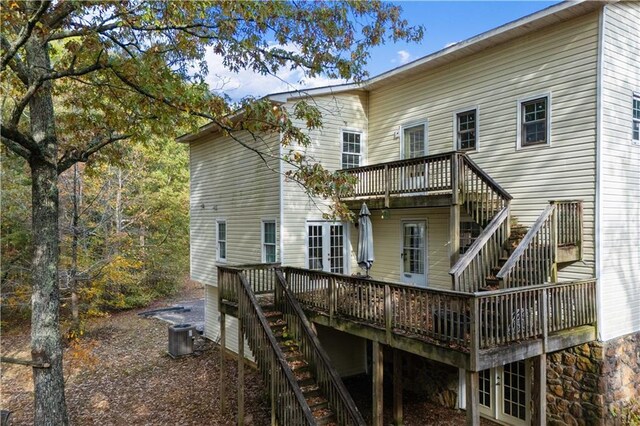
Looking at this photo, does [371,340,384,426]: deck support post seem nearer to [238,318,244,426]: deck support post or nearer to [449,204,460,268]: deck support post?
[449,204,460,268]: deck support post

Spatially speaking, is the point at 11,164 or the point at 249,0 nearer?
the point at 249,0

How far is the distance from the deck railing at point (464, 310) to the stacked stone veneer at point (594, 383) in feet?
2.60

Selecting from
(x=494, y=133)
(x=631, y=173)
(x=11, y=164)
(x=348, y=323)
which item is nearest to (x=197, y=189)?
(x=11, y=164)

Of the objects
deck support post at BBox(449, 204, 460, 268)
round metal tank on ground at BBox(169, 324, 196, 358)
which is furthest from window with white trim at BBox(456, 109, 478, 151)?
round metal tank on ground at BBox(169, 324, 196, 358)

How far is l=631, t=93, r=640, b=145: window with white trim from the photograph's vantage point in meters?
8.66

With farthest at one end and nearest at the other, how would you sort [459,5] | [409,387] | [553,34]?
[409,387]
[459,5]
[553,34]

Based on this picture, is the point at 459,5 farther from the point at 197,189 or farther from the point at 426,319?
the point at 197,189

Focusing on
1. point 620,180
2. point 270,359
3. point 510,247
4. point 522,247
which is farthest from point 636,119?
point 270,359

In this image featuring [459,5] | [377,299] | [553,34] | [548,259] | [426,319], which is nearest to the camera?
[426,319]

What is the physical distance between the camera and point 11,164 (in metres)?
17.6

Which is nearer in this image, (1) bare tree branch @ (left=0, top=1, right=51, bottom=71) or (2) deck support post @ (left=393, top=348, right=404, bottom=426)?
(1) bare tree branch @ (left=0, top=1, right=51, bottom=71)

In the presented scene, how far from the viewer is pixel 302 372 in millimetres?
8500

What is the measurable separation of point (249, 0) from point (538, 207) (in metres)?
7.45

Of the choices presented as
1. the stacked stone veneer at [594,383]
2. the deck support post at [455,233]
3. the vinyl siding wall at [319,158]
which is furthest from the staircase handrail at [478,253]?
the vinyl siding wall at [319,158]
